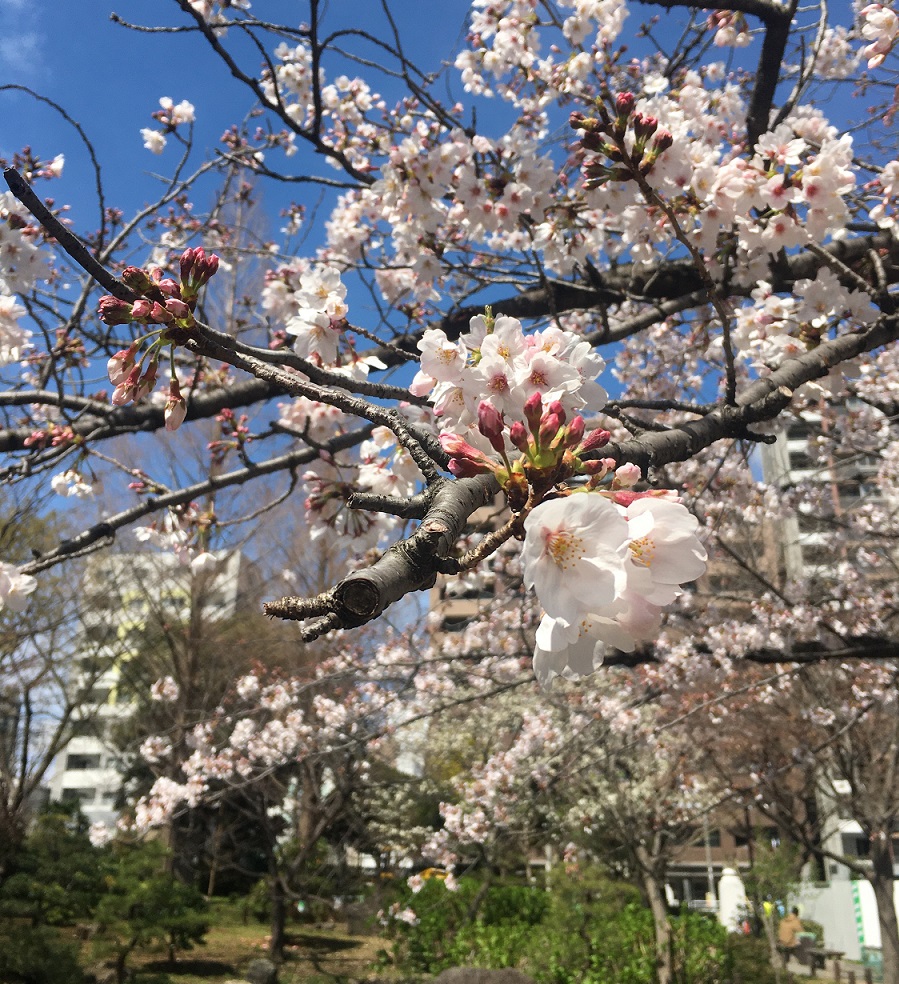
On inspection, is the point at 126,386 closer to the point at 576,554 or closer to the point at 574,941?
the point at 576,554

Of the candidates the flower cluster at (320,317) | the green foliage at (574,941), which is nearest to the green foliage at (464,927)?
the green foliage at (574,941)

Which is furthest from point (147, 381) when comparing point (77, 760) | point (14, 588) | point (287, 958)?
point (77, 760)

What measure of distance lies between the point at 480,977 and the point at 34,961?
3804 mm

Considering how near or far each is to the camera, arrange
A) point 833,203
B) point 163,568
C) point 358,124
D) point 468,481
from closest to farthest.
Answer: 1. point 468,481
2. point 833,203
3. point 358,124
4. point 163,568

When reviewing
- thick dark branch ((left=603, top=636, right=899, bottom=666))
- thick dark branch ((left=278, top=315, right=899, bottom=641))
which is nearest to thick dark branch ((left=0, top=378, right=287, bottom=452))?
thick dark branch ((left=278, top=315, right=899, bottom=641))

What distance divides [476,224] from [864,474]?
3.45 m

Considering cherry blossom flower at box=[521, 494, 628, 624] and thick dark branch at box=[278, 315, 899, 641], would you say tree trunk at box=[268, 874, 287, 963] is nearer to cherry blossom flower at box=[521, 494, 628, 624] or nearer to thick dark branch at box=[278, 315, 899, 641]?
thick dark branch at box=[278, 315, 899, 641]

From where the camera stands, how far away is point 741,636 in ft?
16.7

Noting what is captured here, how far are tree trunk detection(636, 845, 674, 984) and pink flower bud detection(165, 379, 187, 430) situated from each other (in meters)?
7.89

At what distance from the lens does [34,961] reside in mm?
6121

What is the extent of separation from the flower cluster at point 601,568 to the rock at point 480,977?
20.7 ft

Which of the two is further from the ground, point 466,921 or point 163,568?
point 163,568

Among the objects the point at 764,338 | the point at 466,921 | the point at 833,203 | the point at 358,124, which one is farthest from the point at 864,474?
the point at 466,921

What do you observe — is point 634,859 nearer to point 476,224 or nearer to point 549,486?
point 476,224
